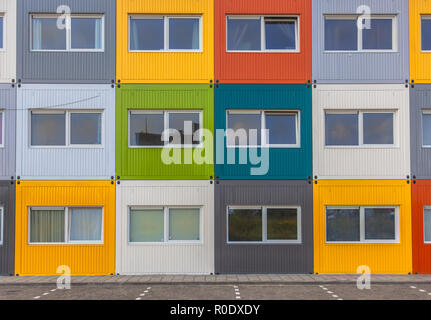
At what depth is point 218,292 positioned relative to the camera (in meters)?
13.6

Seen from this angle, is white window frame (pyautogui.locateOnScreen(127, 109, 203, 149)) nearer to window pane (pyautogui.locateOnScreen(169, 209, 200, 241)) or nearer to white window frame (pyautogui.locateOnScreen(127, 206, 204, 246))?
white window frame (pyautogui.locateOnScreen(127, 206, 204, 246))

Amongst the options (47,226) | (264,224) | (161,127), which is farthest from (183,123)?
(47,226)

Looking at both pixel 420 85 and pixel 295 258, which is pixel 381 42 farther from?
pixel 295 258

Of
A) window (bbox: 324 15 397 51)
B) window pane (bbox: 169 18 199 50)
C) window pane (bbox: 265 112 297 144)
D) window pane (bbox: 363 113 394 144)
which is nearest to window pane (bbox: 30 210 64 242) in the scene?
window pane (bbox: 169 18 199 50)

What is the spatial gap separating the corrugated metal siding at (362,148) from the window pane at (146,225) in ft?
16.3

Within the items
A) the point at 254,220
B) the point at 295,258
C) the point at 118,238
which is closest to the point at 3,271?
the point at 118,238

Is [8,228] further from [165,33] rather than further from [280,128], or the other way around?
[280,128]

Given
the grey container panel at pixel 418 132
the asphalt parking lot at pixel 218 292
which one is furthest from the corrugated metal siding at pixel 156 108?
the grey container panel at pixel 418 132

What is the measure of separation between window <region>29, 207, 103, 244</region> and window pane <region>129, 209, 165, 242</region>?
37.4 inches

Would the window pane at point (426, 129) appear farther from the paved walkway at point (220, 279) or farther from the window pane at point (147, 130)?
the window pane at point (147, 130)

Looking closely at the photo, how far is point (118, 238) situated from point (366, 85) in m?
8.78

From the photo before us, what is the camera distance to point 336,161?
16.5 metres

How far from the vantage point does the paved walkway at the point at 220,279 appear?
14.8 metres

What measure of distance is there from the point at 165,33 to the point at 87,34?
2388 mm
